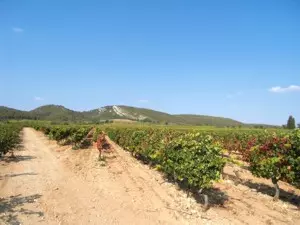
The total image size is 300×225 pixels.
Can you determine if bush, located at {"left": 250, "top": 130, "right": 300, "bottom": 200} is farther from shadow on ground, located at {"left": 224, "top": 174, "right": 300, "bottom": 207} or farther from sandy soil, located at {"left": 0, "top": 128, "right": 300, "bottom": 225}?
sandy soil, located at {"left": 0, "top": 128, "right": 300, "bottom": 225}

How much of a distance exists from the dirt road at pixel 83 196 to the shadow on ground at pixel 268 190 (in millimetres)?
5709

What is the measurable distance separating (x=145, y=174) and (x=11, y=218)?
32.5 ft

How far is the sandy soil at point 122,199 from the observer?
36.9 ft

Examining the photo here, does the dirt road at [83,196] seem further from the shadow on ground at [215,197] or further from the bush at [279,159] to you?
the bush at [279,159]

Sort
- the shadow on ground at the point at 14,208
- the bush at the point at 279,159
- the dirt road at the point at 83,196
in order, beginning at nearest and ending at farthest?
the shadow on ground at the point at 14,208
the dirt road at the point at 83,196
the bush at the point at 279,159

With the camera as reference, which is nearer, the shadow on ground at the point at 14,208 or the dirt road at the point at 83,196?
the shadow on ground at the point at 14,208

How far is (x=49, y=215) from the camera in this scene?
36.2ft

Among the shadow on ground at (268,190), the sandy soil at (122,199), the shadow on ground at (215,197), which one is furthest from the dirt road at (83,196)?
the shadow on ground at (268,190)

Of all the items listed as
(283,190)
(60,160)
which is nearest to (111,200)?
(283,190)

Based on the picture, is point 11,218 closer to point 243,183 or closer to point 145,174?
point 145,174

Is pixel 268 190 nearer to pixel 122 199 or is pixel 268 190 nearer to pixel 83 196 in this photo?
pixel 122 199

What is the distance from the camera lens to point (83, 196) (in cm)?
1370

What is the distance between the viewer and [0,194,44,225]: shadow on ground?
10359 millimetres

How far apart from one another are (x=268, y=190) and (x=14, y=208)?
13518mm
